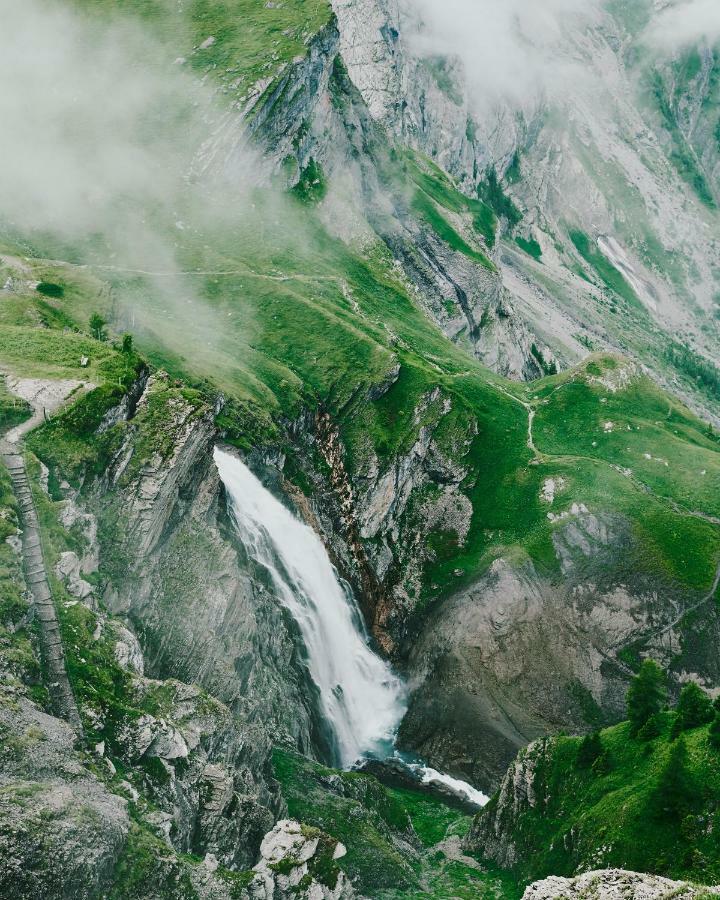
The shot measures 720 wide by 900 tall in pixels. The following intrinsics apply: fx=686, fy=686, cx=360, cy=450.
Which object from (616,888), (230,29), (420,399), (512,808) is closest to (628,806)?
(616,888)

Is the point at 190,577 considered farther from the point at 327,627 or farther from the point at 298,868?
the point at 298,868

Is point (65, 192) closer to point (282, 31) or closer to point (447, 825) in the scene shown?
point (282, 31)

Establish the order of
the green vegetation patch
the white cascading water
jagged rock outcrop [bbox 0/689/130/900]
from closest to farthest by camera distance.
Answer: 1. jagged rock outcrop [bbox 0/689/130/900]
2. the green vegetation patch
3. the white cascading water

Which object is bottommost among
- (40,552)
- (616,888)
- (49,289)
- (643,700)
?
(49,289)

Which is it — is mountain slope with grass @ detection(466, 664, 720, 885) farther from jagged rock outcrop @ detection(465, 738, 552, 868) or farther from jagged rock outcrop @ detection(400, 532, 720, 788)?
jagged rock outcrop @ detection(400, 532, 720, 788)

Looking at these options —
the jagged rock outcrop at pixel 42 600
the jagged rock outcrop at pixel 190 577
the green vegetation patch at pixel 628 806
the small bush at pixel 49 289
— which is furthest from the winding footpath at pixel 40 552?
Answer: the green vegetation patch at pixel 628 806

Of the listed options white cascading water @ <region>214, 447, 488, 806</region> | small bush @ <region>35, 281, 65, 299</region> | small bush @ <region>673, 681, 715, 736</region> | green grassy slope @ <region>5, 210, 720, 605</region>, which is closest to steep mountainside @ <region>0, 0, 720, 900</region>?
green grassy slope @ <region>5, 210, 720, 605</region>

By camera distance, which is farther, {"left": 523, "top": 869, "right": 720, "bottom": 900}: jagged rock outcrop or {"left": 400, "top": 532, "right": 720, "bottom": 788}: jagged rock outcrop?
{"left": 400, "top": 532, "right": 720, "bottom": 788}: jagged rock outcrop
